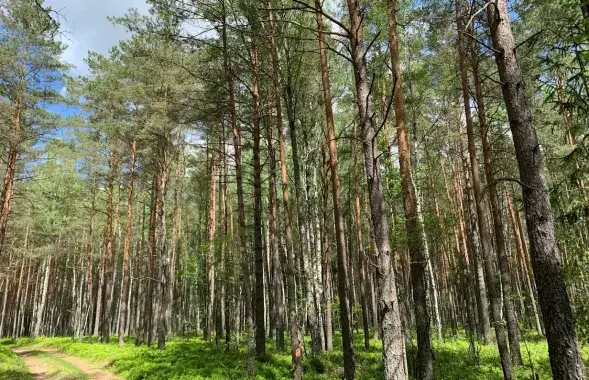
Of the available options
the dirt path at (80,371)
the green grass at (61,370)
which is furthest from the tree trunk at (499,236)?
the green grass at (61,370)

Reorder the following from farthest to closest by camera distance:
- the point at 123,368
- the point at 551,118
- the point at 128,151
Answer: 1. the point at 128,151
2. the point at 551,118
3. the point at 123,368

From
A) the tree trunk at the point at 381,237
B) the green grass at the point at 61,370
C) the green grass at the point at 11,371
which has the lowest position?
the green grass at the point at 61,370

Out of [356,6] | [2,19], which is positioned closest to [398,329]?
[356,6]

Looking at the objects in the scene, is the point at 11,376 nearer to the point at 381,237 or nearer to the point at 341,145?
the point at 381,237

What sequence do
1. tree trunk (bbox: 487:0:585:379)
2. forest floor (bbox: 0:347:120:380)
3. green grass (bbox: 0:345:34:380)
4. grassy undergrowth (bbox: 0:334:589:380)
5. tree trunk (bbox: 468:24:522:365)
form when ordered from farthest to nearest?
1. forest floor (bbox: 0:347:120:380)
2. green grass (bbox: 0:345:34:380)
3. grassy undergrowth (bbox: 0:334:589:380)
4. tree trunk (bbox: 468:24:522:365)
5. tree trunk (bbox: 487:0:585:379)

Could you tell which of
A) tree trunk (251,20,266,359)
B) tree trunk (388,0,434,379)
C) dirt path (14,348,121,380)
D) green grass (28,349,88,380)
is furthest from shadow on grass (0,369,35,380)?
tree trunk (388,0,434,379)

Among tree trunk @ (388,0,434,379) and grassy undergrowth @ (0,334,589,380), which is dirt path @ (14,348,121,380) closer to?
grassy undergrowth @ (0,334,589,380)

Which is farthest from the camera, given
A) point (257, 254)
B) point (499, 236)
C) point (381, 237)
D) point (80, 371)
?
point (80, 371)

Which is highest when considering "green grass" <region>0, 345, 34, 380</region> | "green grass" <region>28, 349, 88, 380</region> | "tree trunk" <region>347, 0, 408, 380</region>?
"tree trunk" <region>347, 0, 408, 380</region>

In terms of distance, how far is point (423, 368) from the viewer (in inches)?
304

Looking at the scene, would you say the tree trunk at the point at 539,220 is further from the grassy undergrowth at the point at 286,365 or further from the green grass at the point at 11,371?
the green grass at the point at 11,371

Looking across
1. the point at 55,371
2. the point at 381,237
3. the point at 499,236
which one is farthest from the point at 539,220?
the point at 55,371

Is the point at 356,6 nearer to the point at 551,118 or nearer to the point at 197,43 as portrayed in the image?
the point at 197,43

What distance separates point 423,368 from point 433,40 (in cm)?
1077
